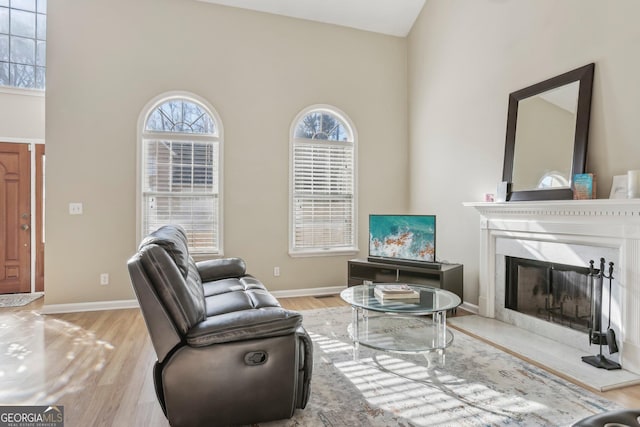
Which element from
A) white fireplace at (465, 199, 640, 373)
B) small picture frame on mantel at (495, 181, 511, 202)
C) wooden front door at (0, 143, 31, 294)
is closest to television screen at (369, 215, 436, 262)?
white fireplace at (465, 199, 640, 373)

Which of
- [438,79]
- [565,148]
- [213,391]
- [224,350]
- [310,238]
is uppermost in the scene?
[438,79]

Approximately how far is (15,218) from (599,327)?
6550 mm

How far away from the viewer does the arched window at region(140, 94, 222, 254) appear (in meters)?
4.24

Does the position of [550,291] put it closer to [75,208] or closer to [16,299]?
[75,208]

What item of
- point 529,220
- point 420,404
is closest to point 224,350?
point 420,404

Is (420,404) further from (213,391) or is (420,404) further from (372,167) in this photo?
(372,167)

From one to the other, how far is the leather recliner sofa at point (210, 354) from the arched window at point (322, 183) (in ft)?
9.37

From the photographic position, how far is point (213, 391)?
1755 mm

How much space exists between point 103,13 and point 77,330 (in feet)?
11.3

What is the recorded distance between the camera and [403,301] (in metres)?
2.84

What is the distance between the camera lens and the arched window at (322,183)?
4.77m

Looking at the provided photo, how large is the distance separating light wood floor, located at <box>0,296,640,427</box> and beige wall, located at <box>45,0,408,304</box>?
500mm

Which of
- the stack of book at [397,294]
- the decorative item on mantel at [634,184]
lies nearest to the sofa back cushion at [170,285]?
the stack of book at [397,294]

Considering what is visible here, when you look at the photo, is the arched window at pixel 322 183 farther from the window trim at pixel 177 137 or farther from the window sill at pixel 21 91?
the window sill at pixel 21 91
